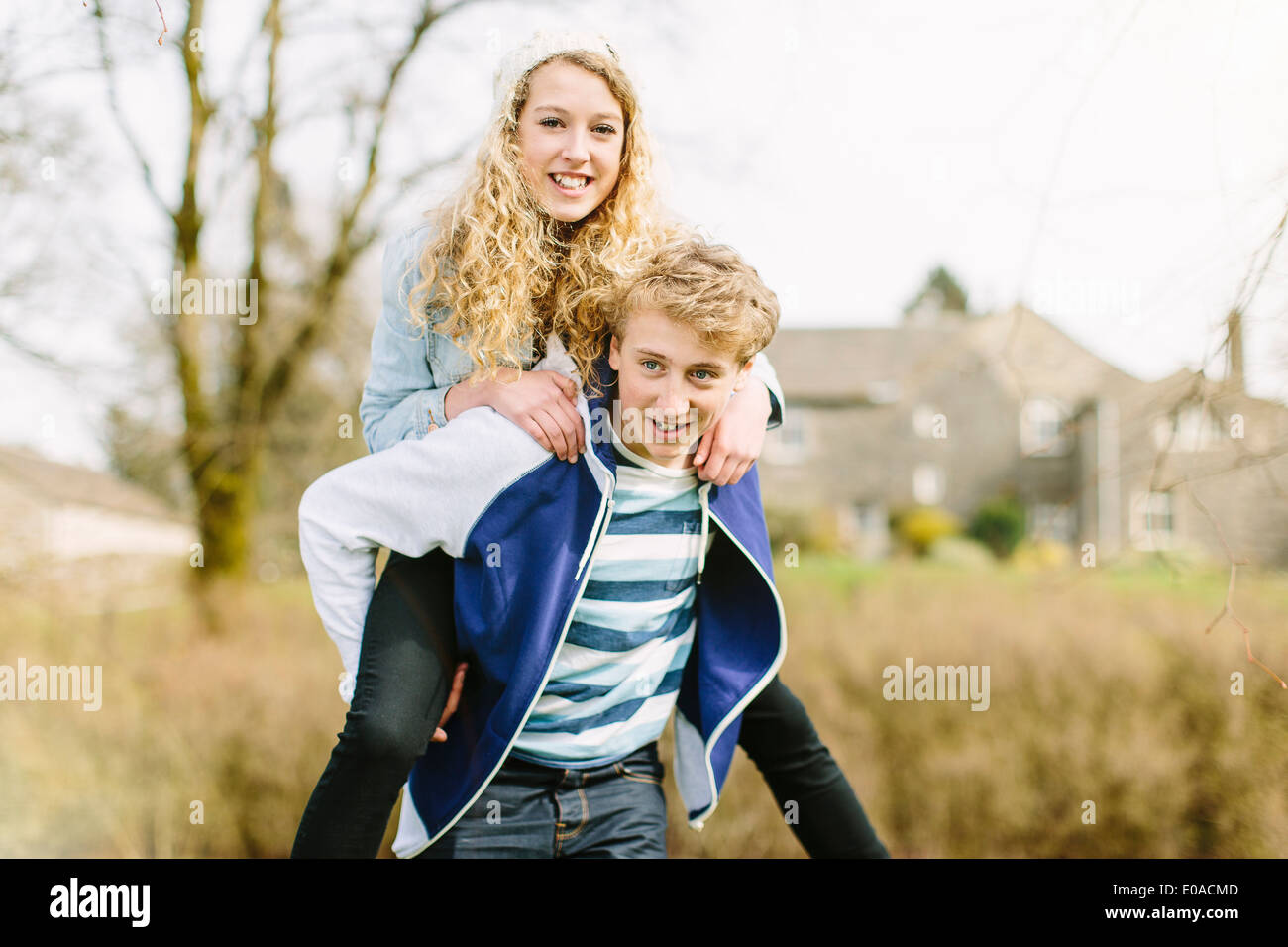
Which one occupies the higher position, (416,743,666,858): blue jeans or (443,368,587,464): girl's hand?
(443,368,587,464): girl's hand

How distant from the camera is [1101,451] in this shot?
1492 centimetres

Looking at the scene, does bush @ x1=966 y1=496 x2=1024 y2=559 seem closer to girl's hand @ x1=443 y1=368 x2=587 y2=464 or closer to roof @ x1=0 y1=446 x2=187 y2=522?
roof @ x1=0 y1=446 x2=187 y2=522

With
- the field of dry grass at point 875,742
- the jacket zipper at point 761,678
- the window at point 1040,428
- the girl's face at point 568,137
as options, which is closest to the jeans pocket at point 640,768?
the jacket zipper at point 761,678

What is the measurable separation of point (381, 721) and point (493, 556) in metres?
0.34

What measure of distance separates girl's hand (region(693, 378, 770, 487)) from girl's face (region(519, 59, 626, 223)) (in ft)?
1.69

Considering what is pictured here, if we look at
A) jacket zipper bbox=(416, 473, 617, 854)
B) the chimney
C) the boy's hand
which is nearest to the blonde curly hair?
jacket zipper bbox=(416, 473, 617, 854)

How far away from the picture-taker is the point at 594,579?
1.72 metres

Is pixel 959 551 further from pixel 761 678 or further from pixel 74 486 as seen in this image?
pixel 761 678

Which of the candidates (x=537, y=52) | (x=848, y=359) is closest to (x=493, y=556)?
(x=537, y=52)

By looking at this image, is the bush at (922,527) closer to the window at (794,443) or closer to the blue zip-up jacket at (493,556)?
the window at (794,443)

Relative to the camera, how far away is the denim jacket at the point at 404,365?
1.77m

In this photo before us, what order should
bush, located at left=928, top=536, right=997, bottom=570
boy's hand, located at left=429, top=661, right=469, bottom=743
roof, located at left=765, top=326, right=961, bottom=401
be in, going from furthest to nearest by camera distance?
roof, located at left=765, top=326, right=961, bottom=401, bush, located at left=928, top=536, right=997, bottom=570, boy's hand, located at left=429, top=661, right=469, bottom=743

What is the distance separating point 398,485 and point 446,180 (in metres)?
0.81

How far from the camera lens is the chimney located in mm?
2182
